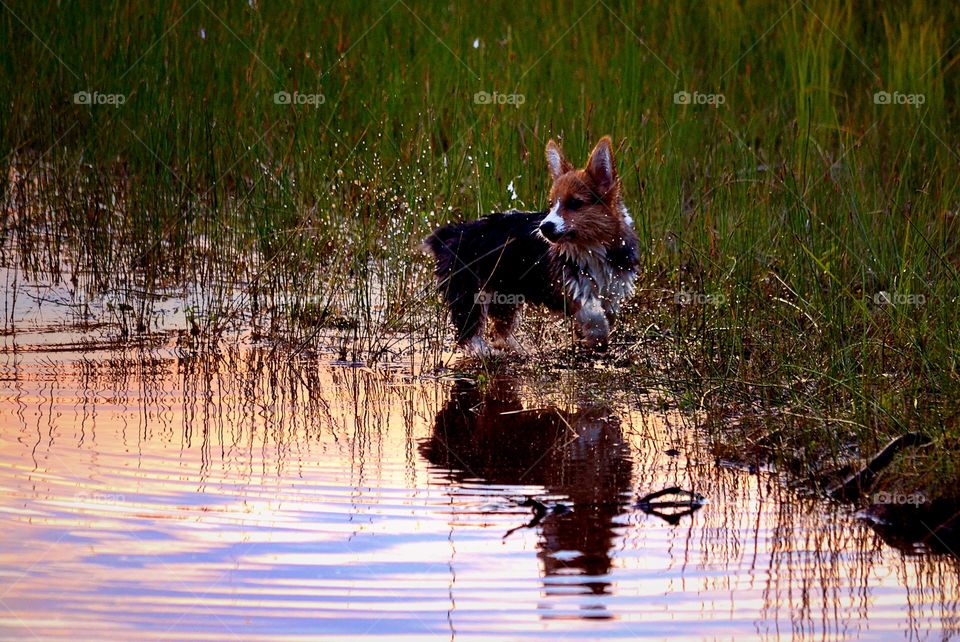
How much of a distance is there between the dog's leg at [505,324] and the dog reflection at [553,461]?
101cm

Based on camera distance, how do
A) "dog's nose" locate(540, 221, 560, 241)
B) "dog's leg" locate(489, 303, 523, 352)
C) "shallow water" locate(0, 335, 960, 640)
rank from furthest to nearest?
"dog's leg" locate(489, 303, 523, 352), "dog's nose" locate(540, 221, 560, 241), "shallow water" locate(0, 335, 960, 640)

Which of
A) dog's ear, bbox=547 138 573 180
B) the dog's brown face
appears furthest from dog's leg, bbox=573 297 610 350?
dog's ear, bbox=547 138 573 180

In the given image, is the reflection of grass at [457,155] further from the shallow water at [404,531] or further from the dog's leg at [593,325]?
the shallow water at [404,531]

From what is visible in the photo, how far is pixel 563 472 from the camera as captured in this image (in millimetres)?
4883

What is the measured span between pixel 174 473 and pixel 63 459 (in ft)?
1.46

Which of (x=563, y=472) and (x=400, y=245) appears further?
(x=400, y=245)

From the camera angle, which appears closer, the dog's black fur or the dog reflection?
the dog reflection

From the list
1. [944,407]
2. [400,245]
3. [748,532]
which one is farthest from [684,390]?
[400,245]

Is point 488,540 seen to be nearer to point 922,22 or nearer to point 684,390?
point 684,390

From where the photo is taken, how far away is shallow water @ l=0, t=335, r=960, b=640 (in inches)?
138

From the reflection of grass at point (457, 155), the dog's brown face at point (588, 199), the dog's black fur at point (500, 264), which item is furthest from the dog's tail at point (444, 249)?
the dog's brown face at point (588, 199)

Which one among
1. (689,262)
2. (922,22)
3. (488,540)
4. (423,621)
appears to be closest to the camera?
(423,621)

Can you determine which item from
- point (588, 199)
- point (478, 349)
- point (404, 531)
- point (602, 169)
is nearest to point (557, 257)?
point (588, 199)

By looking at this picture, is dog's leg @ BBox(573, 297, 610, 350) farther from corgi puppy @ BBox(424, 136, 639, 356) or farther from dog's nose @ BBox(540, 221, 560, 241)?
dog's nose @ BBox(540, 221, 560, 241)
